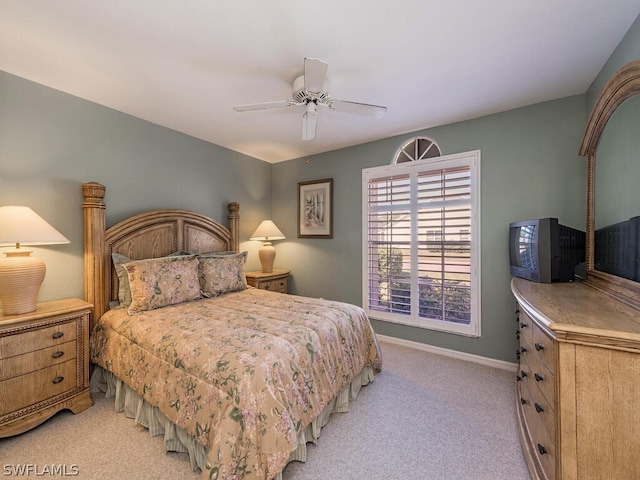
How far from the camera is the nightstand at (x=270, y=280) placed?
12.0 ft

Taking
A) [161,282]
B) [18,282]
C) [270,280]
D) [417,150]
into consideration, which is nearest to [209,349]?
[161,282]

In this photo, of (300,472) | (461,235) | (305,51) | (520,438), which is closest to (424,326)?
(461,235)

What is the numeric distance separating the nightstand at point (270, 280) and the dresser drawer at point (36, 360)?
1887mm

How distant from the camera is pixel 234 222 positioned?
381 cm

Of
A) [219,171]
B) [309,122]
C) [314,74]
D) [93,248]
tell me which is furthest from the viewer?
[219,171]

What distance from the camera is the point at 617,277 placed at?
1.60 metres

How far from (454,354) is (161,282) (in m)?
3.18

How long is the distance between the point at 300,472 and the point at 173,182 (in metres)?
3.13

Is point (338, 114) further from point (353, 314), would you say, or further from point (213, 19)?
point (353, 314)

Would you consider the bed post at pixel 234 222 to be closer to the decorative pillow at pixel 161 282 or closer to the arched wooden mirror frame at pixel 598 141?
the decorative pillow at pixel 161 282

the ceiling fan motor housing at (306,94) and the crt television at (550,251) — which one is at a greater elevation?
the ceiling fan motor housing at (306,94)

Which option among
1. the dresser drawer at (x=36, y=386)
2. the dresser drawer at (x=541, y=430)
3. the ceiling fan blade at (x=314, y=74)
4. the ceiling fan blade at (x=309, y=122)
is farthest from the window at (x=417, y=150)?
the dresser drawer at (x=36, y=386)

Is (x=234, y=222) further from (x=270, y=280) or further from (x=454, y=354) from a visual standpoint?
(x=454, y=354)

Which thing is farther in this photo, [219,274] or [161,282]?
[219,274]
